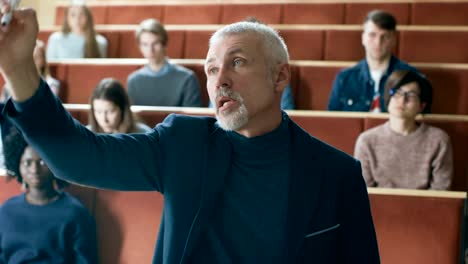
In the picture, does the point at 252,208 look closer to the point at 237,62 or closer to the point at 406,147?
the point at 237,62

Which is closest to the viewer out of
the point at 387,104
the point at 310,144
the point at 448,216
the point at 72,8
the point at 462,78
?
the point at 310,144

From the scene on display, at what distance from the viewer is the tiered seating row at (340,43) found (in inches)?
34.5

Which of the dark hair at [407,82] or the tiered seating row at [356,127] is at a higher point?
the dark hair at [407,82]

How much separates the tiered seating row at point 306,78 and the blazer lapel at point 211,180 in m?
0.51

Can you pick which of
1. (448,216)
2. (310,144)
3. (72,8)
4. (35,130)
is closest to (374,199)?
(448,216)

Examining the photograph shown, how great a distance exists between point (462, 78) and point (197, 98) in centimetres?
28

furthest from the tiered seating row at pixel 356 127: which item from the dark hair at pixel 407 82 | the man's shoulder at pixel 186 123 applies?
the man's shoulder at pixel 186 123

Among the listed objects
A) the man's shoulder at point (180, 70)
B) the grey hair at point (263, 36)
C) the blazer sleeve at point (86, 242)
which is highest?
the grey hair at point (263, 36)

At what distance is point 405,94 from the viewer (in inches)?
25.0

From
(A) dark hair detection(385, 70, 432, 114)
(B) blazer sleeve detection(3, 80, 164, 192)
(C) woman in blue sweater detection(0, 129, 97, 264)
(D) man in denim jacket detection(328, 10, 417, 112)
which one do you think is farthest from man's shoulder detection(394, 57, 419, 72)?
(B) blazer sleeve detection(3, 80, 164, 192)

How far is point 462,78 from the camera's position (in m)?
0.77

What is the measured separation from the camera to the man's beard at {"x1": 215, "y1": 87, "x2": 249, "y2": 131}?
11.7 inches

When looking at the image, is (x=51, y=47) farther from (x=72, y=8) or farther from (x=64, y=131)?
(x=64, y=131)

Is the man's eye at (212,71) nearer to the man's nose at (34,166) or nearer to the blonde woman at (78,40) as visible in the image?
the man's nose at (34,166)
